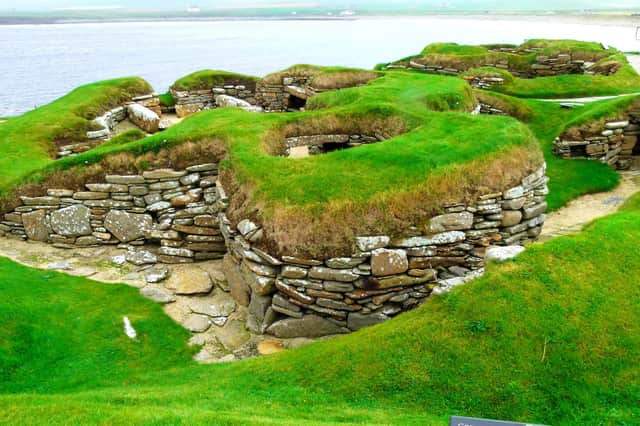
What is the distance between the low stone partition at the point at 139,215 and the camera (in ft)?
44.7

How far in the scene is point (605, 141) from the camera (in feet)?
59.4

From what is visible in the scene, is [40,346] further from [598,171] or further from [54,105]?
[598,171]

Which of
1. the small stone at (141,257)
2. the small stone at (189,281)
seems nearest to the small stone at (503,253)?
the small stone at (189,281)

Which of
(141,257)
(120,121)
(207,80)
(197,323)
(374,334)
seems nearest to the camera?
(374,334)

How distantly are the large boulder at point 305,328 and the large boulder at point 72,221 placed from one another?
6870mm

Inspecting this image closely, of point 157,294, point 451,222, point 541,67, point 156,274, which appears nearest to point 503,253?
point 451,222

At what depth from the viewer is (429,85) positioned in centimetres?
1972

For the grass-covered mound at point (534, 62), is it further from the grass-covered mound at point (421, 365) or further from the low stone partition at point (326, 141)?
the grass-covered mound at point (421, 365)

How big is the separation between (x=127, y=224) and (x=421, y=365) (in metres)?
9.71

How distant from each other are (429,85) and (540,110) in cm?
560

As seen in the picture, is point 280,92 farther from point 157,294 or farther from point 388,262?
point 388,262

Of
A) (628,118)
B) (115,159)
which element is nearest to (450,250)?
(115,159)

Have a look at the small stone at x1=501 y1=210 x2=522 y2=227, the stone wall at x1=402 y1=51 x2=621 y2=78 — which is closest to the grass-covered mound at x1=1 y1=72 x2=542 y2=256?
the small stone at x1=501 y1=210 x2=522 y2=227

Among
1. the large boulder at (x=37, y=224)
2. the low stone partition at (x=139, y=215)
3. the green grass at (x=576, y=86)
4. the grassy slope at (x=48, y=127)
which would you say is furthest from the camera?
the green grass at (x=576, y=86)
